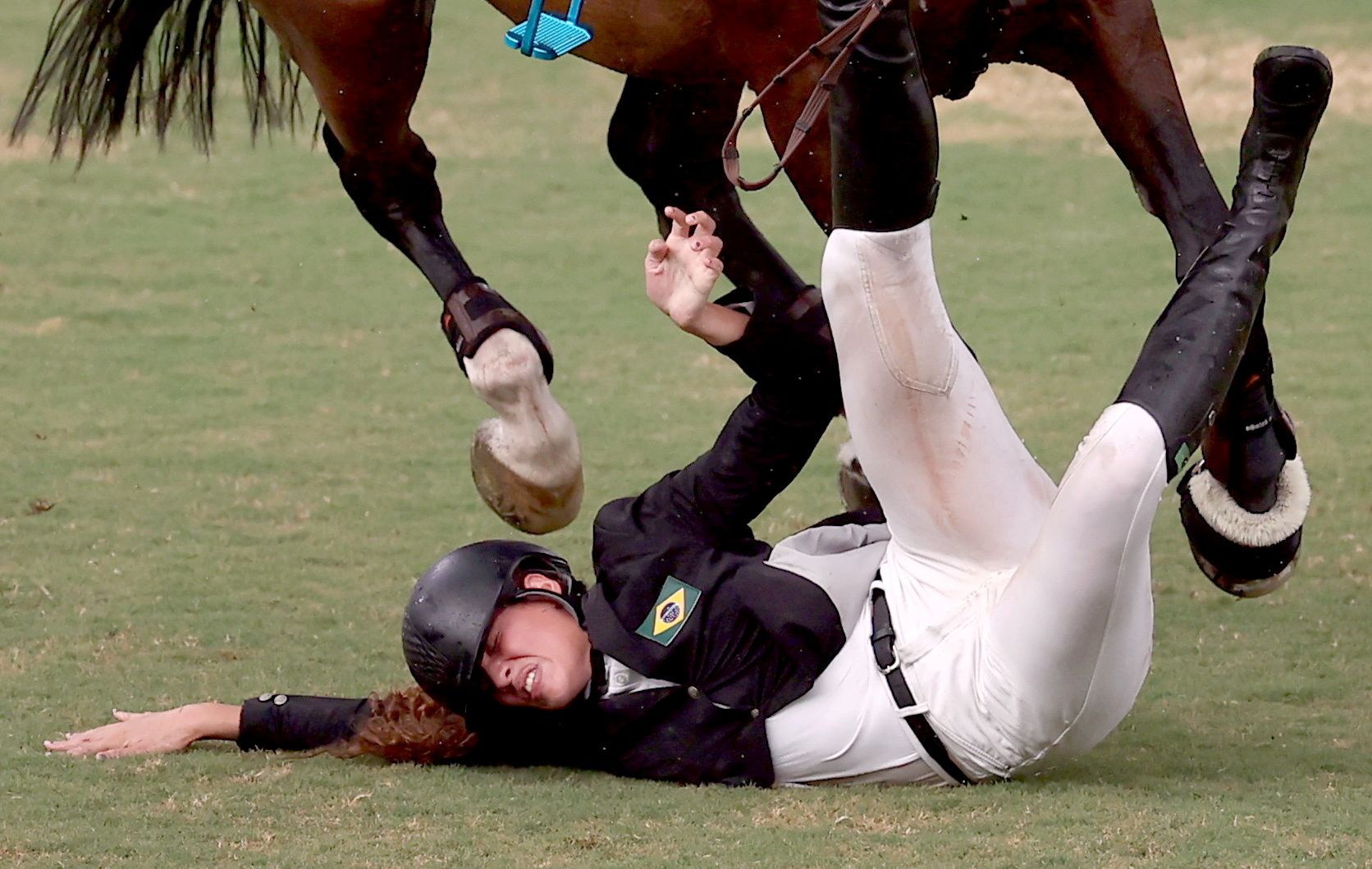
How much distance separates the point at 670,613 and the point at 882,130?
76 cm

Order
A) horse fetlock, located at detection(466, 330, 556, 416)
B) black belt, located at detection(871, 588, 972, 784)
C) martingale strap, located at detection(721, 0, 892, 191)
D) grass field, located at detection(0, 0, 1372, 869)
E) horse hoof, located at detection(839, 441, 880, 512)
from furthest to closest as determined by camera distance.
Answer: horse hoof, located at detection(839, 441, 880, 512), horse fetlock, located at detection(466, 330, 556, 416), black belt, located at detection(871, 588, 972, 784), grass field, located at detection(0, 0, 1372, 869), martingale strap, located at detection(721, 0, 892, 191)

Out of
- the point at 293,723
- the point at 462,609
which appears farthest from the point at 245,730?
the point at 462,609

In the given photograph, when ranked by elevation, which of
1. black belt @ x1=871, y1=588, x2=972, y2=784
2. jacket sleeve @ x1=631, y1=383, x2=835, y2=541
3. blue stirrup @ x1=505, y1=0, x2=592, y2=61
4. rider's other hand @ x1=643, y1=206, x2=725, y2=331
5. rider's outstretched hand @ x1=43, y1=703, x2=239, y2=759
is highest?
blue stirrup @ x1=505, y1=0, x2=592, y2=61

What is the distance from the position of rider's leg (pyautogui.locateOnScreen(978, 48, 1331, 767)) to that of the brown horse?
1.12ft

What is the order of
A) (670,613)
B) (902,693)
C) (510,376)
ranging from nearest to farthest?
(902,693) → (670,613) → (510,376)

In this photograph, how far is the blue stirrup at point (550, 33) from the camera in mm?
2975

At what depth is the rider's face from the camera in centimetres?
259

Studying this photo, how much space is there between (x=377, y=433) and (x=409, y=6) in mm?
1818

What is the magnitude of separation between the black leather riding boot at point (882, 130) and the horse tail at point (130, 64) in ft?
6.73

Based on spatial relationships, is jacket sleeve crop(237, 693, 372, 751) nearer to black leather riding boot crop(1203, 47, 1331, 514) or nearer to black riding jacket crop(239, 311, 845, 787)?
black riding jacket crop(239, 311, 845, 787)

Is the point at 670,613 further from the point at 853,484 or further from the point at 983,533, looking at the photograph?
the point at 853,484

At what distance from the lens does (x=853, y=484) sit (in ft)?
11.1

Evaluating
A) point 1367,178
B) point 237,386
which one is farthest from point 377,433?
point 1367,178

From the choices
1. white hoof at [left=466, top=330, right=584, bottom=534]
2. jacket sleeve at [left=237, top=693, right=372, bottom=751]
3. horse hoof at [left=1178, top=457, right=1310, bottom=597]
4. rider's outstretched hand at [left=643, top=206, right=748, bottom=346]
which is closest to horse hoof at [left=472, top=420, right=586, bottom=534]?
white hoof at [left=466, top=330, right=584, bottom=534]
